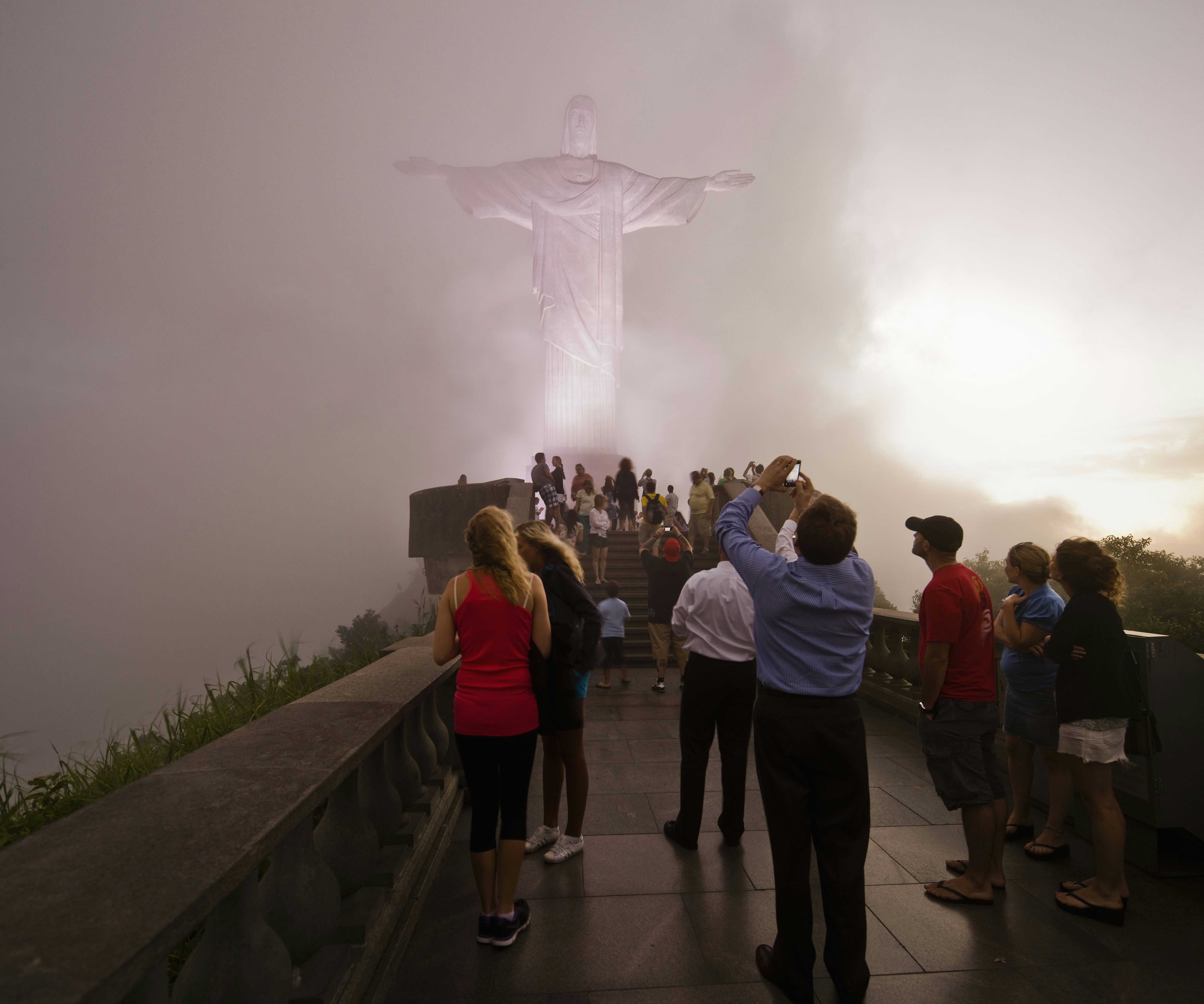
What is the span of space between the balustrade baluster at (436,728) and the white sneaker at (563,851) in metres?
0.80

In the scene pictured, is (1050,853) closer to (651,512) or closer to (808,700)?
(808,700)

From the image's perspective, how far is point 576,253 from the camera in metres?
18.2

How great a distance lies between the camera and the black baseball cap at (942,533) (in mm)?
3139

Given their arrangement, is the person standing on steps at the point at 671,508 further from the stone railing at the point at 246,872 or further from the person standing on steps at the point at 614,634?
the stone railing at the point at 246,872

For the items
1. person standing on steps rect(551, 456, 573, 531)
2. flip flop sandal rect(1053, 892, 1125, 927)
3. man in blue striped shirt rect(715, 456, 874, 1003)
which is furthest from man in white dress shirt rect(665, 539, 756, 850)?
person standing on steps rect(551, 456, 573, 531)

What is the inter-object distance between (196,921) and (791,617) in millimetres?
1901

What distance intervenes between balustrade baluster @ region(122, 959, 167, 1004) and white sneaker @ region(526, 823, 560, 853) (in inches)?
94.7

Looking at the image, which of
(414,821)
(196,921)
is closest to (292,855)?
(196,921)

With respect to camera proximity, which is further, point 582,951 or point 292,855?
point 582,951

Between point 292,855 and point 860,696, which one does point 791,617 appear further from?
point 860,696

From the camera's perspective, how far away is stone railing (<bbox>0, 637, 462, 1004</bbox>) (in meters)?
1.14

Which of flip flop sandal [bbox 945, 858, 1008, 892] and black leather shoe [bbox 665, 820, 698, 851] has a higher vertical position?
flip flop sandal [bbox 945, 858, 1008, 892]

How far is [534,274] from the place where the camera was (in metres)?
18.0

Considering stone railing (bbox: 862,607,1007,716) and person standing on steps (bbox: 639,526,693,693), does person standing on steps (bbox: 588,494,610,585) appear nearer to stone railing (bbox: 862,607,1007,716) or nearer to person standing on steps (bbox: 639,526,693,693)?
person standing on steps (bbox: 639,526,693,693)
